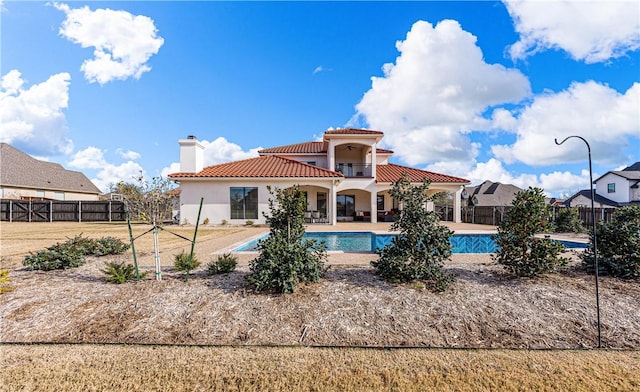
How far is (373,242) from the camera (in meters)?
13.2

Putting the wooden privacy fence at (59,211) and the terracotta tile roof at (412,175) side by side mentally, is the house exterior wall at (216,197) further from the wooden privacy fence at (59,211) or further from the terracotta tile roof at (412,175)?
the wooden privacy fence at (59,211)

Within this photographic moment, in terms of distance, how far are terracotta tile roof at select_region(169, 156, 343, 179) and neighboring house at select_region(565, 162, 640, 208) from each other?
35.1m

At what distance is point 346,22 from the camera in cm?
1362

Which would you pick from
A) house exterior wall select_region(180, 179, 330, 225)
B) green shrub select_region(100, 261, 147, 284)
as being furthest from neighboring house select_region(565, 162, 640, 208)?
green shrub select_region(100, 261, 147, 284)

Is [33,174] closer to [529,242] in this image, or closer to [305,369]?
[305,369]

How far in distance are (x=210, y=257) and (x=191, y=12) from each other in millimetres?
9171

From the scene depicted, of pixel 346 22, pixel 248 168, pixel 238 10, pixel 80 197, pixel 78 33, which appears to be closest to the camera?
pixel 78 33

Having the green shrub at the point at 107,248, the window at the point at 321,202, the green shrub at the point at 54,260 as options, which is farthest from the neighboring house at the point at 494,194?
the green shrub at the point at 54,260

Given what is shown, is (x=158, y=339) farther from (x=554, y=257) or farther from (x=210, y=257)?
(x=554, y=257)

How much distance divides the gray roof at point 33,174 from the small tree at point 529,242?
128ft

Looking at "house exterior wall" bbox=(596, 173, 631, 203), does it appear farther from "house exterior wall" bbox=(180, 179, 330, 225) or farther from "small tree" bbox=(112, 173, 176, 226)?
"small tree" bbox=(112, 173, 176, 226)

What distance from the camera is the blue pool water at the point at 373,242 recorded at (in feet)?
38.7

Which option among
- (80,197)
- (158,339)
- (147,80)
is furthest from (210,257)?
(80,197)

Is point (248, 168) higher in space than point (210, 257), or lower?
higher
